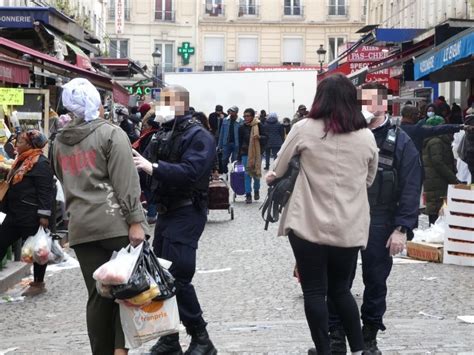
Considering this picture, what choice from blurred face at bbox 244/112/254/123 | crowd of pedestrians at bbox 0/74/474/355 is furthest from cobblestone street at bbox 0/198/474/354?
blurred face at bbox 244/112/254/123

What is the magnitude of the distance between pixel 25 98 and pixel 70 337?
786 cm

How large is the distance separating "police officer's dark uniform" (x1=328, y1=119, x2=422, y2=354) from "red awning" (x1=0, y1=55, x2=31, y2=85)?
7.04 meters

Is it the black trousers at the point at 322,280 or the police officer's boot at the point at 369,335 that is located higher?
the black trousers at the point at 322,280

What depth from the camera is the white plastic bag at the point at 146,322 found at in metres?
6.29

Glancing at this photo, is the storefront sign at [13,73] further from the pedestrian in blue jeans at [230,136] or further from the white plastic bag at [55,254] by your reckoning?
the pedestrian in blue jeans at [230,136]

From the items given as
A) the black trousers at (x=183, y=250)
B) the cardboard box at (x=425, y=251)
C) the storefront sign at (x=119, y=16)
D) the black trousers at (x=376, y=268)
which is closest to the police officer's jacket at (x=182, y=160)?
the black trousers at (x=183, y=250)

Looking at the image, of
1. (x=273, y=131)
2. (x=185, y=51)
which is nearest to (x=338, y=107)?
(x=273, y=131)

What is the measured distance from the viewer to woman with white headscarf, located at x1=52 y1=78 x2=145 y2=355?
624 cm

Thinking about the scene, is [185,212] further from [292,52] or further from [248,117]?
[292,52]

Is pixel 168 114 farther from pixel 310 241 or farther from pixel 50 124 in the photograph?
pixel 50 124

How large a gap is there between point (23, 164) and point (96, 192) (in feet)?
14.3

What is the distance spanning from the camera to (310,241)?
6121mm

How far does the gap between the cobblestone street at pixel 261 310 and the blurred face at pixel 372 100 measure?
5.30 feet

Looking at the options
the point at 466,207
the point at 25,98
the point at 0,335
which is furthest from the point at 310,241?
the point at 25,98
